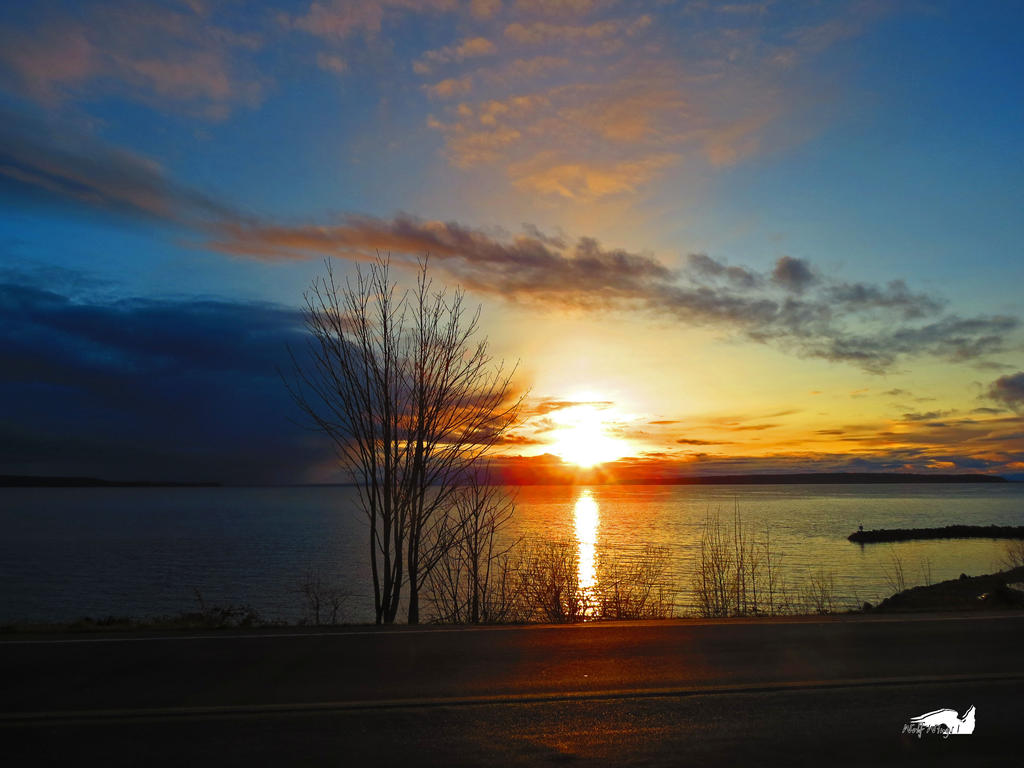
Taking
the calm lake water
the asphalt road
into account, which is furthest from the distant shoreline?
the asphalt road

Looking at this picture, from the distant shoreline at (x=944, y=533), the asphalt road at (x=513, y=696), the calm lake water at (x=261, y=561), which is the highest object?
the asphalt road at (x=513, y=696)

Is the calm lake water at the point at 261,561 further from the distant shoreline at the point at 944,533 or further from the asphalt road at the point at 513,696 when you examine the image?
the asphalt road at the point at 513,696

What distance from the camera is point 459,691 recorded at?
21.1 feet

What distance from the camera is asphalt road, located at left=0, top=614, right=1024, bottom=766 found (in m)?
5.08

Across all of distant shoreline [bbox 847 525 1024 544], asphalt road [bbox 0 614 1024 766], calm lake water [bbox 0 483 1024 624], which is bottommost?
distant shoreline [bbox 847 525 1024 544]

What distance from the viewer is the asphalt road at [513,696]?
16.7 ft

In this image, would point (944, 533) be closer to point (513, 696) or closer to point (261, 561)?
point (261, 561)

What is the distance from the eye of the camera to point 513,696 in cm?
630

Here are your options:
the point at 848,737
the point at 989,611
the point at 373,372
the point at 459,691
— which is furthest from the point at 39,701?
the point at 989,611

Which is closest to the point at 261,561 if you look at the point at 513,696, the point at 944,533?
the point at 513,696

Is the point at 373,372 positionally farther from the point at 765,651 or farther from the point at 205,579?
the point at 205,579

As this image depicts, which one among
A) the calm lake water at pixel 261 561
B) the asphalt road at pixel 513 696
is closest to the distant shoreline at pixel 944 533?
the calm lake water at pixel 261 561

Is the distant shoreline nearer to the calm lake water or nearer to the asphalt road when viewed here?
the calm lake water

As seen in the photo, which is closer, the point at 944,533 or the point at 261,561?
the point at 261,561
